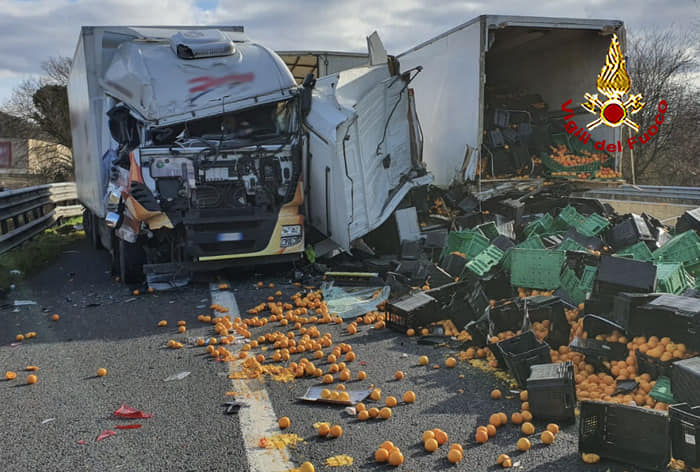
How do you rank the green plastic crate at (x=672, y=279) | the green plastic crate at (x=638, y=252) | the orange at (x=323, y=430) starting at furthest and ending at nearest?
the green plastic crate at (x=638, y=252)
the green plastic crate at (x=672, y=279)
the orange at (x=323, y=430)

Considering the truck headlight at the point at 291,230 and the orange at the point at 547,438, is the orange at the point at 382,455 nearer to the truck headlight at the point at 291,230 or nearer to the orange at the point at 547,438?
the orange at the point at 547,438

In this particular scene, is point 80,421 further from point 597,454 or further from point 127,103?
point 127,103

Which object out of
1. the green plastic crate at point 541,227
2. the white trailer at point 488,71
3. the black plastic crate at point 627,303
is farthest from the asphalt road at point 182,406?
the white trailer at point 488,71

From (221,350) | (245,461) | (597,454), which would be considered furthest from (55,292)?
(597,454)

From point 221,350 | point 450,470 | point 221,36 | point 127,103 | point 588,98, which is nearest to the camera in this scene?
point 450,470

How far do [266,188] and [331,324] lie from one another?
2757 mm

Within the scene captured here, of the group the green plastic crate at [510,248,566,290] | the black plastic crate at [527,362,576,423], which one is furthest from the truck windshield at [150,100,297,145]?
the black plastic crate at [527,362,576,423]

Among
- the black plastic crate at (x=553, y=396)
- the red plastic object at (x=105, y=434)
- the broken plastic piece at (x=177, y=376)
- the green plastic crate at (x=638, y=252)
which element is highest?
the green plastic crate at (x=638, y=252)

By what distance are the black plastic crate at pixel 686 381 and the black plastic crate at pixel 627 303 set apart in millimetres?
966

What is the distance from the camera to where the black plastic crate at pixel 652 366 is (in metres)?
4.34

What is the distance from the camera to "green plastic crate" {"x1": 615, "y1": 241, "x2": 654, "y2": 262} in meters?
7.26

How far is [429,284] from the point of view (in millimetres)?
7977

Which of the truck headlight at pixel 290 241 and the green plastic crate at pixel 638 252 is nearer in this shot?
the green plastic crate at pixel 638 252

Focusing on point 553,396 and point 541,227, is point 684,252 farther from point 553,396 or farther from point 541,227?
point 553,396
